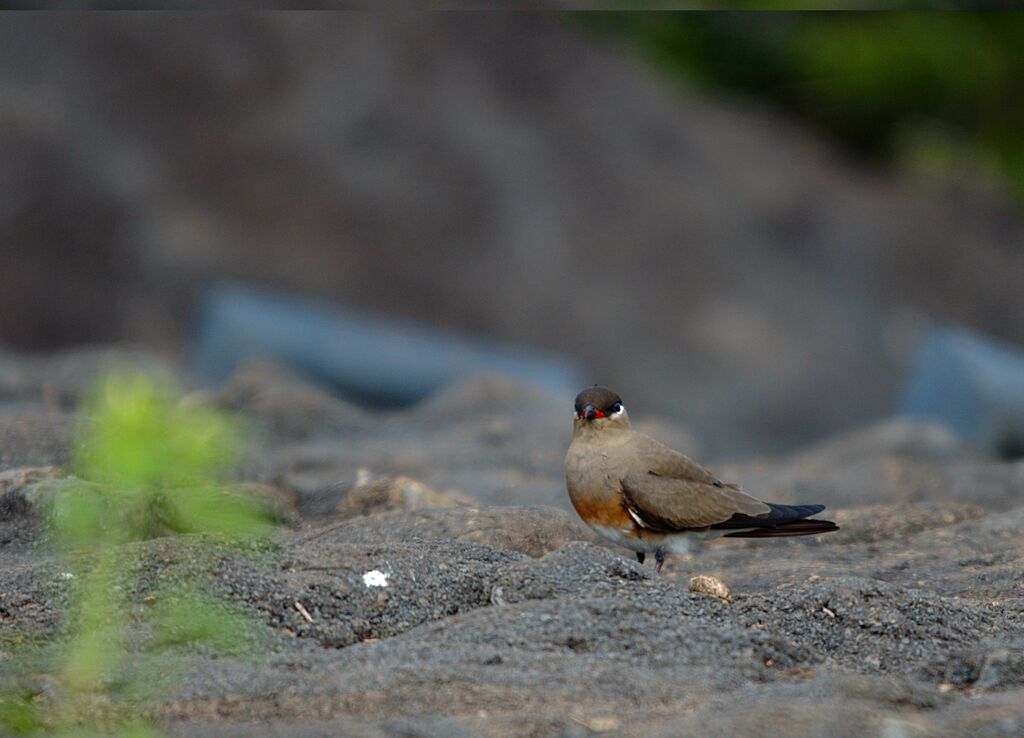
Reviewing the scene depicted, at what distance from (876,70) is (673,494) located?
12664 millimetres

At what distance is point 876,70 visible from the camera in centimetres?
1602

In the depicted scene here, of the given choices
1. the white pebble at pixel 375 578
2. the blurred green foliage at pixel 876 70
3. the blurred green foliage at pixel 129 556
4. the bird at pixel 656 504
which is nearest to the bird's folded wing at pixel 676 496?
the bird at pixel 656 504

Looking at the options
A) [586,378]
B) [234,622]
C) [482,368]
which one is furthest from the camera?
[586,378]

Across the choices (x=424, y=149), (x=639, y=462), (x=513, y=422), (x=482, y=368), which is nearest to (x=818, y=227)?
(x=424, y=149)

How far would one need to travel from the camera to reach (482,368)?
9.36 metres

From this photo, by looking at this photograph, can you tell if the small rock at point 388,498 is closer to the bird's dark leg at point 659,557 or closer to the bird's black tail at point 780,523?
the bird's dark leg at point 659,557

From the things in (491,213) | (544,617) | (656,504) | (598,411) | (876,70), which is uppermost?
(876,70)

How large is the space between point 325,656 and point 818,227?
1169 centimetres

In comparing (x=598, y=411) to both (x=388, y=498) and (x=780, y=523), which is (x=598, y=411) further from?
(x=388, y=498)

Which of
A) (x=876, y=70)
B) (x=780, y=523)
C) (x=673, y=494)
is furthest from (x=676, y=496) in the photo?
(x=876, y=70)

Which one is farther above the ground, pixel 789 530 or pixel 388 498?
pixel 388 498

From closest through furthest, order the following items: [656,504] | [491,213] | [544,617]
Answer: [544,617] → [656,504] → [491,213]

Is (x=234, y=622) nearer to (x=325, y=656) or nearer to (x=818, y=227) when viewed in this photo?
(x=325, y=656)

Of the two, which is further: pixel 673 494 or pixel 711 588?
pixel 673 494
